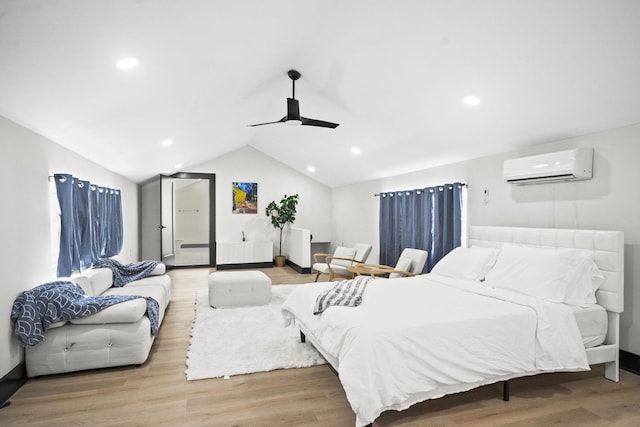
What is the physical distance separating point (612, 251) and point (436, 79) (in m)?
2.11

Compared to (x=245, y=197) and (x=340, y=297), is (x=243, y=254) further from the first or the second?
(x=340, y=297)

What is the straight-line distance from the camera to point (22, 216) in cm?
299

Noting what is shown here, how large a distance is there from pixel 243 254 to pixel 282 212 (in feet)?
4.54

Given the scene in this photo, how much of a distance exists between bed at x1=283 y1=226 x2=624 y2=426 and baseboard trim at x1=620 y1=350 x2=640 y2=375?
0.96ft

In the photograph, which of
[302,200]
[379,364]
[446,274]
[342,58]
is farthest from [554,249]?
[302,200]

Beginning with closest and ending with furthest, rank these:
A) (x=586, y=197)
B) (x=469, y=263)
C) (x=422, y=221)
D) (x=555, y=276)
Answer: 1. (x=555, y=276)
2. (x=586, y=197)
3. (x=469, y=263)
4. (x=422, y=221)

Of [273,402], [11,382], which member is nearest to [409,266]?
[273,402]

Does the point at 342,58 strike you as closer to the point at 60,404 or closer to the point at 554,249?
the point at 554,249

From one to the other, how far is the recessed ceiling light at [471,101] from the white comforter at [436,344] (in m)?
1.87

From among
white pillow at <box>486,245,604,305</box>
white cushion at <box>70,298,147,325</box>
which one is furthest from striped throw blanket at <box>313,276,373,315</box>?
white cushion at <box>70,298,147,325</box>

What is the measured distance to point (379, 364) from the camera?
7.22 ft

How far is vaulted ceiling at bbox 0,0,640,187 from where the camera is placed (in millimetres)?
2197

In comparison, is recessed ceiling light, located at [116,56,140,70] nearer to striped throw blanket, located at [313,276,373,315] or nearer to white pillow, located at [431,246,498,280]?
striped throw blanket, located at [313,276,373,315]

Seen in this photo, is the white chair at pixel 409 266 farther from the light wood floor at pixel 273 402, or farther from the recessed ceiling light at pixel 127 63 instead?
the recessed ceiling light at pixel 127 63
